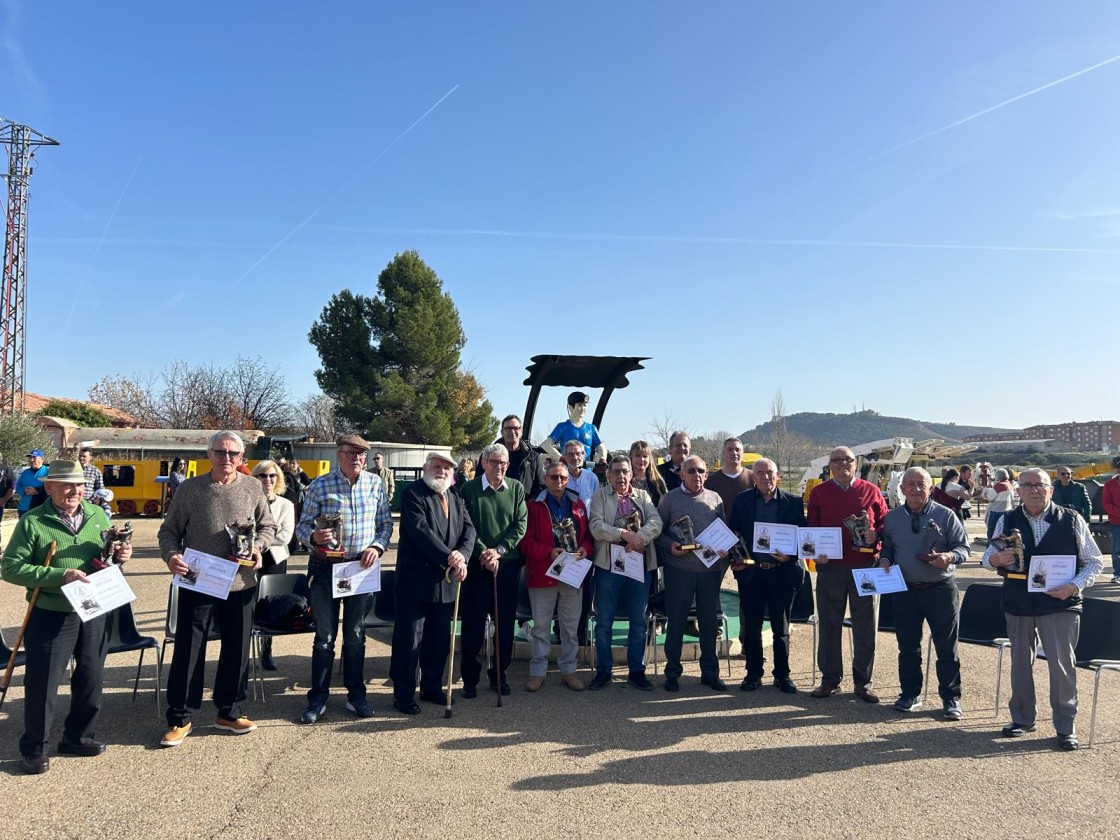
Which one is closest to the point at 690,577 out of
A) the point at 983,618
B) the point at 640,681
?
the point at 640,681

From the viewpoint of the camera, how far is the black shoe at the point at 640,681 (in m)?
5.95

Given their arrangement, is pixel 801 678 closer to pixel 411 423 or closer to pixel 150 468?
pixel 150 468

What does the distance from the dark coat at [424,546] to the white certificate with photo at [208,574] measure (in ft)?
3.86

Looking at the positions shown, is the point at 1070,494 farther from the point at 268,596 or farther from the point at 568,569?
the point at 268,596

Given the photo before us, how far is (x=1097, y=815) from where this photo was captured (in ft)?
12.5

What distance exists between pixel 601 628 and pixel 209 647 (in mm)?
3784

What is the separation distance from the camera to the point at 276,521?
626cm

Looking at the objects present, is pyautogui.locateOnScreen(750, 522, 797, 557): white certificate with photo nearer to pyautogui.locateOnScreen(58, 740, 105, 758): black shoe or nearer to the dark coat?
the dark coat

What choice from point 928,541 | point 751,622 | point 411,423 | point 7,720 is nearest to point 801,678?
point 751,622

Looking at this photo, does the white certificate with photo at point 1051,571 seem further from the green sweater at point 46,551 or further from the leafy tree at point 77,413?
the leafy tree at point 77,413

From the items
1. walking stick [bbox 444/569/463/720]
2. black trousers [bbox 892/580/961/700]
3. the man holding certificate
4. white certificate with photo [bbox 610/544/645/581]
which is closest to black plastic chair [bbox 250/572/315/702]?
walking stick [bbox 444/569/463/720]

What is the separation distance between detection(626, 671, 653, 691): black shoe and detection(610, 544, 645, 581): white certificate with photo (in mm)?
805

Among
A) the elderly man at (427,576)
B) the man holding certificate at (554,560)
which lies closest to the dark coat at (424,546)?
the elderly man at (427,576)

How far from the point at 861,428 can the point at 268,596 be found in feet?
544
